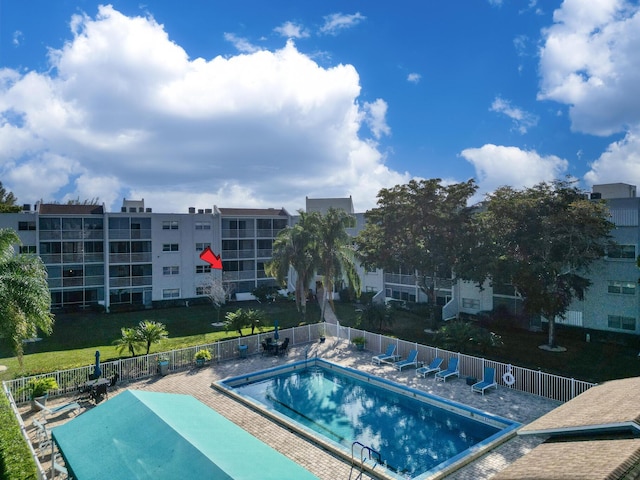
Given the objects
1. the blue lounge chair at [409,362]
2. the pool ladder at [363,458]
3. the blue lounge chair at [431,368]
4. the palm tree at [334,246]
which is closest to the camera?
the pool ladder at [363,458]

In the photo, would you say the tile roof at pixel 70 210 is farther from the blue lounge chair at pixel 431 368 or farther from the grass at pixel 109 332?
the blue lounge chair at pixel 431 368

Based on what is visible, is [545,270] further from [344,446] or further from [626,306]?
[344,446]

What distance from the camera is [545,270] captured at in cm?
2580

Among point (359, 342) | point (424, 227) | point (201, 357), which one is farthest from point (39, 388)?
point (424, 227)

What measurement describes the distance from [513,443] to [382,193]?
21.5 metres

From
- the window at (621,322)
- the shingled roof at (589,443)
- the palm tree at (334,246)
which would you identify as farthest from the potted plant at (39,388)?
the window at (621,322)

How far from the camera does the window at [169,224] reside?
44628 mm

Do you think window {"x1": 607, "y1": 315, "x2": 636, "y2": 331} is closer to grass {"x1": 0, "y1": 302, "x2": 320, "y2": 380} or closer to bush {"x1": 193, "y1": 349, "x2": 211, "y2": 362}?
grass {"x1": 0, "y1": 302, "x2": 320, "y2": 380}

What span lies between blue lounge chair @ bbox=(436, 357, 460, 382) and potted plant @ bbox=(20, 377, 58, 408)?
17.2 metres

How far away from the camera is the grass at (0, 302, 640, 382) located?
23.5 metres

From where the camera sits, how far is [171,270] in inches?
1768

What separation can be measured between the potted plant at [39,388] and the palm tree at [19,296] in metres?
1.20

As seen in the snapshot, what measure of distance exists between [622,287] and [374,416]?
21118 millimetres

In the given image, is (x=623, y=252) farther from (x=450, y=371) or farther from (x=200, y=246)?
(x=200, y=246)
